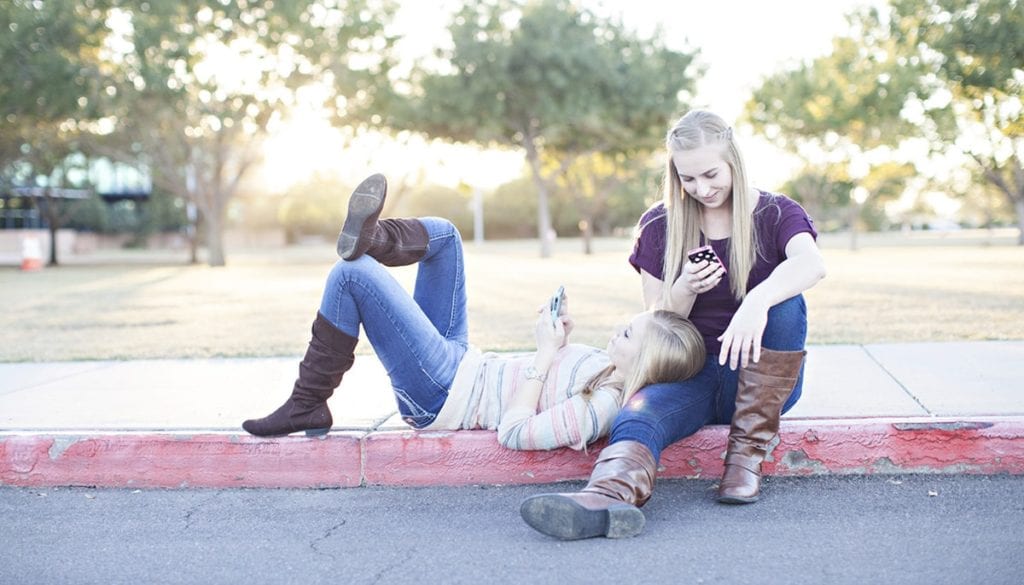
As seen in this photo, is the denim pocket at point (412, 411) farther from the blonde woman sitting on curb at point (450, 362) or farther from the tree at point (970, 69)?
the tree at point (970, 69)

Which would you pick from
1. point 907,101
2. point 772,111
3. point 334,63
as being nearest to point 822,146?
point 772,111

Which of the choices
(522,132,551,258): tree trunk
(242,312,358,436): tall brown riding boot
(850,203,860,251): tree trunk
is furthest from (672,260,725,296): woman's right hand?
(850,203,860,251): tree trunk

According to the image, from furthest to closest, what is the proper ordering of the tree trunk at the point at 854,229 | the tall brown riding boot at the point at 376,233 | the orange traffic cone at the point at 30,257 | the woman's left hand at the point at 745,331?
the tree trunk at the point at 854,229 → the orange traffic cone at the point at 30,257 → the tall brown riding boot at the point at 376,233 → the woman's left hand at the point at 745,331

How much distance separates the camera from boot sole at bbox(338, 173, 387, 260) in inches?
132

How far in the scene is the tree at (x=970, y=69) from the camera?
2245cm

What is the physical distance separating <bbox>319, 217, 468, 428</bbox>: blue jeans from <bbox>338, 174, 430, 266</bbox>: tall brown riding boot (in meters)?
0.06

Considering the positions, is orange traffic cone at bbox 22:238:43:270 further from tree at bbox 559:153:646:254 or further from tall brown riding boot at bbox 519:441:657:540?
tall brown riding boot at bbox 519:441:657:540

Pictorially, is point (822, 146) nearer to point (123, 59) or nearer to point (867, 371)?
point (123, 59)

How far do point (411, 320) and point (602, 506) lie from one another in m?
1.05

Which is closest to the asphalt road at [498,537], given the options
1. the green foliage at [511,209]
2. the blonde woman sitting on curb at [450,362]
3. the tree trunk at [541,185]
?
the blonde woman sitting on curb at [450,362]

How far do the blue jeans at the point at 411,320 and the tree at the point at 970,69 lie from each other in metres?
22.0

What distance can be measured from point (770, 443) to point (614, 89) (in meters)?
26.2

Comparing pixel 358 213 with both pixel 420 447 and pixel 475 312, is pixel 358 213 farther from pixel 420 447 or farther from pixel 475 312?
pixel 475 312

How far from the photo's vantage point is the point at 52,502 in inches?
144
